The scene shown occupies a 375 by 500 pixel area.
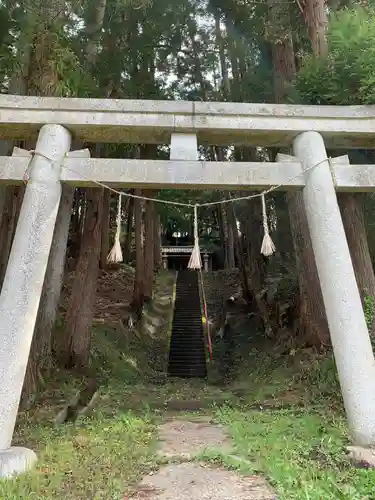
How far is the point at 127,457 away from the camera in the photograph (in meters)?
4.24

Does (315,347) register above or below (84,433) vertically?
above

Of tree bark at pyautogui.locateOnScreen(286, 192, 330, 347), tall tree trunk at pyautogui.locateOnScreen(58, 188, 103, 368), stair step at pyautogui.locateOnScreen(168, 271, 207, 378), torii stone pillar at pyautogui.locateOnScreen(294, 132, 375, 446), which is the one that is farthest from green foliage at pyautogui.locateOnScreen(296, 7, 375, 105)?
stair step at pyautogui.locateOnScreen(168, 271, 207, 378)

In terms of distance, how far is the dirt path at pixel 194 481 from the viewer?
133 inches

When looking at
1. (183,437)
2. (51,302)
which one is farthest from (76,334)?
(183,437)

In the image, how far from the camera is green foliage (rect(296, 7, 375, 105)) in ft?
19.0

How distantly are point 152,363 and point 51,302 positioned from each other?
6.16 metres

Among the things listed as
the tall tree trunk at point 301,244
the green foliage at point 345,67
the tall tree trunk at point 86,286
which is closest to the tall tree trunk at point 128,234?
the tall tree trunk at point 86,286

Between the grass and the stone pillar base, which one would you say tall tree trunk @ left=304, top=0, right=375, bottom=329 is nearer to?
the grass

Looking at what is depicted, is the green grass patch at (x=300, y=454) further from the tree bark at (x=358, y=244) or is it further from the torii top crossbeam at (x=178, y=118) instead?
the torii top crossbeam at (x=178, y=118)

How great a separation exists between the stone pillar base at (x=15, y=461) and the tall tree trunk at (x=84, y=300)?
15.6 ft

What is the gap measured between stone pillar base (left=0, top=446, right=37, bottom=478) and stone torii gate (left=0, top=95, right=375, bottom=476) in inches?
16.9

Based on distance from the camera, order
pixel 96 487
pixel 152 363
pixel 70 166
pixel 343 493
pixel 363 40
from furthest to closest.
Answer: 1. pixel 152 363
2. pixel 363 40
3. pixel 70 166
4. pixel 96 487
5. pixel 343 493

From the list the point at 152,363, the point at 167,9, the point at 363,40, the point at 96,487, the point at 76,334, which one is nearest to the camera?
the point at 96,487

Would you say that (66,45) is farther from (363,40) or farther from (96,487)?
(96,487)
